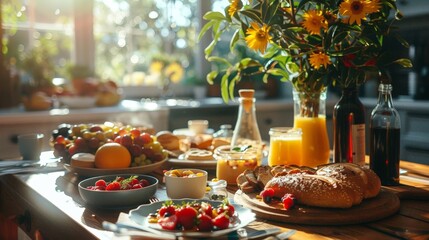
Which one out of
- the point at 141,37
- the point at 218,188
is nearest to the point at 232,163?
the point at 218,188

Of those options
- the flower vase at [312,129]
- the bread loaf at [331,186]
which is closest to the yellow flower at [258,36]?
the flower vase at [312,129]

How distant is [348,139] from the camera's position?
1.44 m

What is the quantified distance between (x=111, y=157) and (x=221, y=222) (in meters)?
0.60

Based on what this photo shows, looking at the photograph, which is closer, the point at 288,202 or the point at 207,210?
the point at 207,210

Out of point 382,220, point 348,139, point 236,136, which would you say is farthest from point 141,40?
point 382,220

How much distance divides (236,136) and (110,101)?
1.83 metres

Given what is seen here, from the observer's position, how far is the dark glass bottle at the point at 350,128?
143 centimetres

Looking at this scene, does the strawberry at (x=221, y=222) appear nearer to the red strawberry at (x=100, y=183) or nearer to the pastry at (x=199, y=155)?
the red strawberry at (x=100, y=183)

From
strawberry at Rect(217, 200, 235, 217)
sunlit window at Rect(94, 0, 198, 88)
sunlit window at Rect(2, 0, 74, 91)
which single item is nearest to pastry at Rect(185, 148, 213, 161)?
strawberry at Rect(217, 200, 235, 217)

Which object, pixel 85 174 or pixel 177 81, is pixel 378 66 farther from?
pixel 177 81

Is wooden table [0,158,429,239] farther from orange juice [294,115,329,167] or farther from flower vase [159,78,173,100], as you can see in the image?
flower vase [159,78,173,100]

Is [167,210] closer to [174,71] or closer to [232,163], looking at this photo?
[232,163]

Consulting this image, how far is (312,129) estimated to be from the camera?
150 cm

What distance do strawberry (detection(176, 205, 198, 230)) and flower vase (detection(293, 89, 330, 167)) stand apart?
2.30ft
